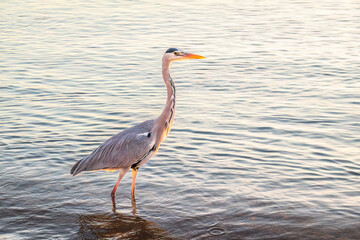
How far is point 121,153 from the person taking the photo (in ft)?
28.5

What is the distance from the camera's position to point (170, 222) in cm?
800

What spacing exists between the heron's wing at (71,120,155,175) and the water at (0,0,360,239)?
0.47 metres

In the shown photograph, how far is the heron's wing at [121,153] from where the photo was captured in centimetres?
866

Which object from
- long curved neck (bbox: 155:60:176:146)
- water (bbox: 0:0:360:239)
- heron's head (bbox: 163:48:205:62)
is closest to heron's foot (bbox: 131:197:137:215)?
water (bbox: 0:0:360:239)

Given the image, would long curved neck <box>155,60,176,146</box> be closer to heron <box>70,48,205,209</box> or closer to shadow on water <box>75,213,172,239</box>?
heron <box>70,48,205,209</box>

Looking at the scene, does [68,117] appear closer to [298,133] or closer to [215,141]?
[215,141]

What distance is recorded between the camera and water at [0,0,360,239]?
26.5 feet

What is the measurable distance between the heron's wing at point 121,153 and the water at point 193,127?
47 centimetres

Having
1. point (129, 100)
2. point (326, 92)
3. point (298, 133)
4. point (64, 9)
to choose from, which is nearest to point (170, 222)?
point (298, 133)

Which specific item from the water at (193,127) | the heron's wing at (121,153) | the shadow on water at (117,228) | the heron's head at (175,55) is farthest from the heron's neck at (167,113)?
the shadow on water at (117,228)

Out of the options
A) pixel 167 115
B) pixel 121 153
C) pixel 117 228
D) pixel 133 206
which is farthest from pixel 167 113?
pixel 117 228

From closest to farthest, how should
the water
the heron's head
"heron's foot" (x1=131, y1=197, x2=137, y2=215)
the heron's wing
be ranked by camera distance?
the water → "heron's foot" (x1=131, y1=197, x2=137, y2=215) → the heron's wing → the heron's head

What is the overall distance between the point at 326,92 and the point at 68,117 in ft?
17.9

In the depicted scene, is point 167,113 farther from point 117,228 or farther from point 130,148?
point 117,228
